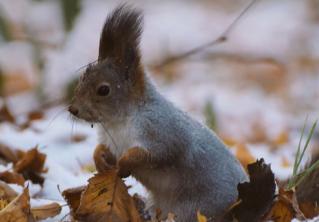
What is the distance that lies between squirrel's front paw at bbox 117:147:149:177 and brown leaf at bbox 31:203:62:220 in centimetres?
20

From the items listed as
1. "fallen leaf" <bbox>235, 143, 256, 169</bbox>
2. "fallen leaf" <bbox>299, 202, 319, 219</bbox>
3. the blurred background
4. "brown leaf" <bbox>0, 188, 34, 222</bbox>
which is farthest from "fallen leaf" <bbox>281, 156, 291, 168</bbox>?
"brown leaf" <bbox>0, 188, 34, 222</bbox>

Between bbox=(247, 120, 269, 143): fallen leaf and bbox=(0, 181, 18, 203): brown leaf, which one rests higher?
bbox=(247, 120, 269, 143): fallen leaf

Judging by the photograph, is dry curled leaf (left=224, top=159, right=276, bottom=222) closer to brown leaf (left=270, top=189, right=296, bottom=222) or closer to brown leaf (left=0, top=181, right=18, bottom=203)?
brown leaf (left=270, top=189, right=296, bottom=222)

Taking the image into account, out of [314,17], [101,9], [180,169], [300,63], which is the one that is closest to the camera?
[180,169]

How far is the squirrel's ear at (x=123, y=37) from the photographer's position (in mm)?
2402

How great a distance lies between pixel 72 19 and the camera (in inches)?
183

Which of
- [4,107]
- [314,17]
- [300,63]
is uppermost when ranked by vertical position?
[314,17]

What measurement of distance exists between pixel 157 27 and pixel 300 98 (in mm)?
2569

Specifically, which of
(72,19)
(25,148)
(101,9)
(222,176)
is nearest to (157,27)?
(101,9)

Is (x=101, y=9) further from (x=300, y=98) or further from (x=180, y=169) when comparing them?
(x=180, y=169)

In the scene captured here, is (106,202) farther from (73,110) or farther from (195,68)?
(195,68)

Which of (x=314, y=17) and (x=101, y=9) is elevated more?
(x=101, y=9)

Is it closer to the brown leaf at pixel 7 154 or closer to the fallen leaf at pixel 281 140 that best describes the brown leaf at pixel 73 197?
the brown leaf at pixel 7 154

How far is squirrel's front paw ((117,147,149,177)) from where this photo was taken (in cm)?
230
